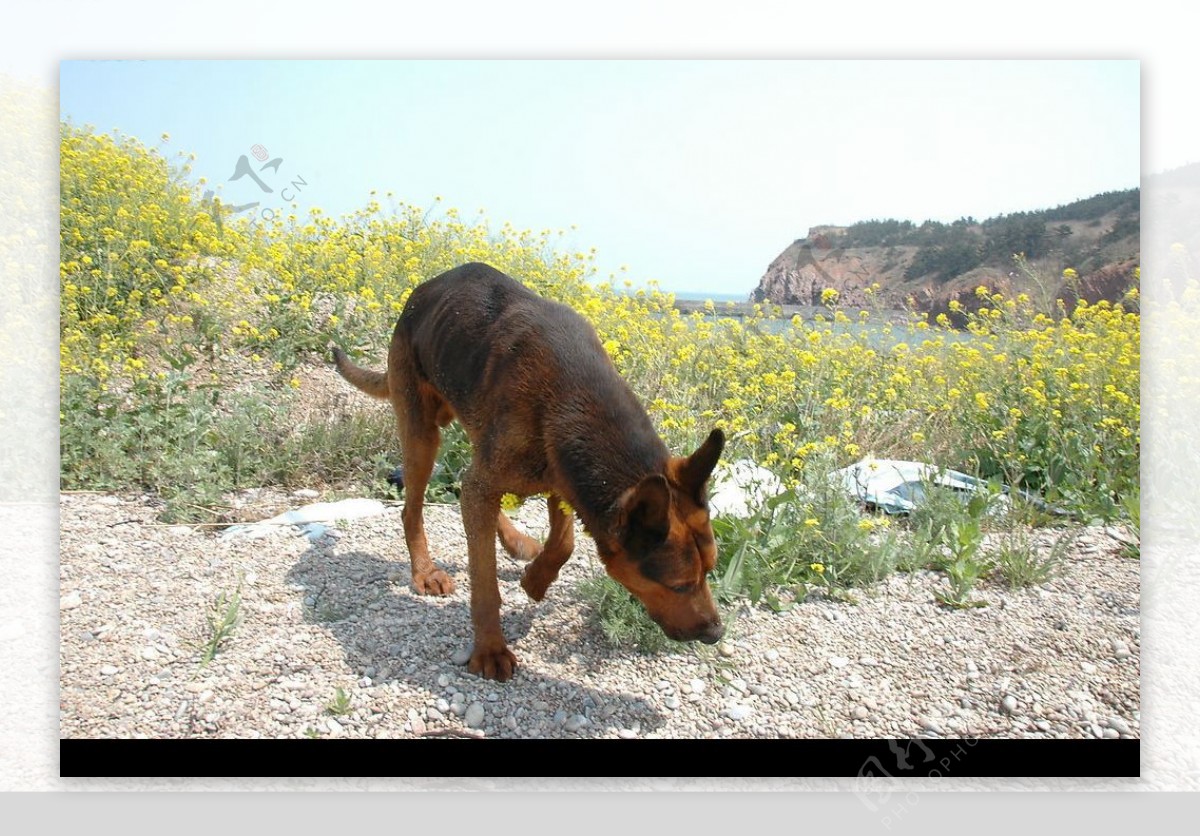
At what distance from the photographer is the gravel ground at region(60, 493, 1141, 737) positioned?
3537 mm

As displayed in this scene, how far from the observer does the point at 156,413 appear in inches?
194

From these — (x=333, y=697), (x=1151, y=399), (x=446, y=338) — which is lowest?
(x=333, y=697)

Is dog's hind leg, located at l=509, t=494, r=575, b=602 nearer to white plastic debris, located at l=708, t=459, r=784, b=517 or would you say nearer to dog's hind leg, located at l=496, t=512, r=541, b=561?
dog's hind leg, located at l=496, t=512, r=541, b=561

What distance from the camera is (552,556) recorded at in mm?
3760

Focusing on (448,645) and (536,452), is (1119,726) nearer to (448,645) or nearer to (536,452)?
(536,452)

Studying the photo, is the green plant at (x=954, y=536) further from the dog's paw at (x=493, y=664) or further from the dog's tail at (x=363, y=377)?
the dog's tail at (x=363, y=377)

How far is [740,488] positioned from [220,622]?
2271 millimetres

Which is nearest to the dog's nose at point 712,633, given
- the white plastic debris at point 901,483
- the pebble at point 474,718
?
the pebble at point 474,718

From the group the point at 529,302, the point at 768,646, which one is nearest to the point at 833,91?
the point at 529,302

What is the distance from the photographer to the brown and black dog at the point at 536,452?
2.97 metres

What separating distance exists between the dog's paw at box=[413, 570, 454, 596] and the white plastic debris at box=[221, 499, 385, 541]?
62cm

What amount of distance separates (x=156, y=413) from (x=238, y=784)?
2.14 meters

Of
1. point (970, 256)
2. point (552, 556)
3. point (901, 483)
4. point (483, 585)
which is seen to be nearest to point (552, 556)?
point (552, 556)

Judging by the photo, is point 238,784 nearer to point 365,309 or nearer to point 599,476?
point 599,476
